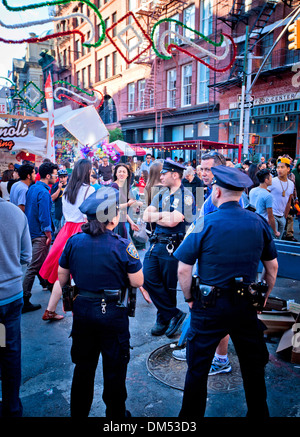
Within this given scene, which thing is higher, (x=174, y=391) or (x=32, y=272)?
(x=32, y=272)

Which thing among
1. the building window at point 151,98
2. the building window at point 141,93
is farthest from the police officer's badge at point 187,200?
the building window at point 141,93

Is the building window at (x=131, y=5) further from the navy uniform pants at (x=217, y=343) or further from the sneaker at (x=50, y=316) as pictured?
the navy uniform pants at (x=217, y=343)

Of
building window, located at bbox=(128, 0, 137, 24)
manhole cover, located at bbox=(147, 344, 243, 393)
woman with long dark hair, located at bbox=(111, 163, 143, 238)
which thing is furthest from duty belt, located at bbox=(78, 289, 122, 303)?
building window, located at bbox=(128, 0, 137, 24)

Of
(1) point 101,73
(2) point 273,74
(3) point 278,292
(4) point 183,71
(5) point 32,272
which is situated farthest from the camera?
(1) point 101,73

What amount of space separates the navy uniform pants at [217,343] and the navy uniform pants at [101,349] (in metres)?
0.49

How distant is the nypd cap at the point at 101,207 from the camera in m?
2.47

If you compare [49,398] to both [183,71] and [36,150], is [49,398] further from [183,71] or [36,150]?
[183,71]

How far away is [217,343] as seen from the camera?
8.10 feet

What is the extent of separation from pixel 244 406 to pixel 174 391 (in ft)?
2.11

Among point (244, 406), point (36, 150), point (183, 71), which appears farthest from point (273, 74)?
point (244, 406)

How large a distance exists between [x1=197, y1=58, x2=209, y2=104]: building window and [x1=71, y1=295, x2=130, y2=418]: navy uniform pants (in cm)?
2135

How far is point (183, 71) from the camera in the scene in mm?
23688

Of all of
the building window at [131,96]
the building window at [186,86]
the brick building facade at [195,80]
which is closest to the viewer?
the brick building facade at [195,80]

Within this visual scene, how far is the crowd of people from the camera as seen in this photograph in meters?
2.53
